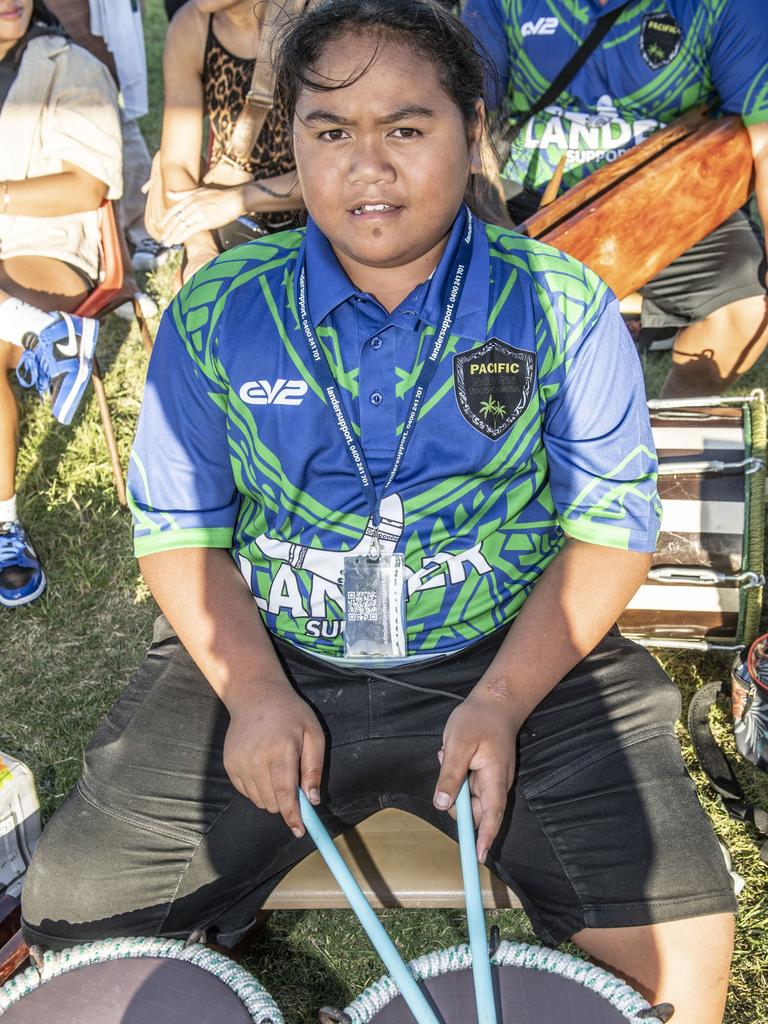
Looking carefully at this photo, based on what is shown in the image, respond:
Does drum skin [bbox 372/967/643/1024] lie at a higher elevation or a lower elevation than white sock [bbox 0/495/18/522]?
lower

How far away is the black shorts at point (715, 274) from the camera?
11.1ft

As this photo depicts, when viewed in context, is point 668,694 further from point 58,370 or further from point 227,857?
point 58,370

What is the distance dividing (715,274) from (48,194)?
2.02 meters

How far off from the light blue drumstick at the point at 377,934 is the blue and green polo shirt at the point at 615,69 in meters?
2.19

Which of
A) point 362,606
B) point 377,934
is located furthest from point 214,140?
point 377,934

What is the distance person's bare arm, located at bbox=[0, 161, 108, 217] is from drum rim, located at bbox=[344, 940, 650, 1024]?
2.59 metres

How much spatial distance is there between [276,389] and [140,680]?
585mm

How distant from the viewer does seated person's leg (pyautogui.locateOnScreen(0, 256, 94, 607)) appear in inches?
124

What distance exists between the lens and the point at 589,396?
5.83ft

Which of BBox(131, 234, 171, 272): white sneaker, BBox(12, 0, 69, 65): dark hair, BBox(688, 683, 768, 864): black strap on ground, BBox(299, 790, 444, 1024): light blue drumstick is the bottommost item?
BBox(688, 683, 768, 864): black strap on ground

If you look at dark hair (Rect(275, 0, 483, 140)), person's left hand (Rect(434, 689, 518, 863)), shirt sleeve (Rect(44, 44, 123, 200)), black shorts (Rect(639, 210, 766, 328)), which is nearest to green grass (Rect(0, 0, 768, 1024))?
black shorts (Rect(639, 210, 766, 328))

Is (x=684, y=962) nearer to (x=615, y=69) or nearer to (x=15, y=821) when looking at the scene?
(x=15, y=821)

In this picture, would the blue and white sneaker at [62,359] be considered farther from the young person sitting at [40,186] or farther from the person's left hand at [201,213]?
the person's left hand at [201,213]

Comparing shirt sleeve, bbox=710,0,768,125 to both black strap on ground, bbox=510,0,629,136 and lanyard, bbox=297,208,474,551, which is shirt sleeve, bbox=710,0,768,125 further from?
lanyard, bbox=297,208,474,551
